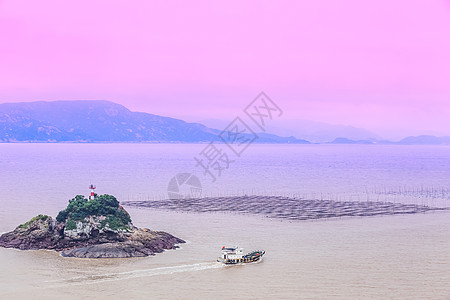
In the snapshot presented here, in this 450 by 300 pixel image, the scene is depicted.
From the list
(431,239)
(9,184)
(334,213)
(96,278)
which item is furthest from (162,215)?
(9,184)

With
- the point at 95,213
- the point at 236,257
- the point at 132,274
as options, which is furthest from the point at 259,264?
the point at 95,213

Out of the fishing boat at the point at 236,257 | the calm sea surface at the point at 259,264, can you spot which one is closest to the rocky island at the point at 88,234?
the calm sea surface at the point at 259,264

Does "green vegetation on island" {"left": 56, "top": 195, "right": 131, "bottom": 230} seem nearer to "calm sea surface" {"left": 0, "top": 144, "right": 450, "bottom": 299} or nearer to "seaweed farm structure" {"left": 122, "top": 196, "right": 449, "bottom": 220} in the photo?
"calm sea surface" {"left": 0, "top": 144, "right": 450, "bottom": 299}

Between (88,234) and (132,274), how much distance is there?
1147 centimetres

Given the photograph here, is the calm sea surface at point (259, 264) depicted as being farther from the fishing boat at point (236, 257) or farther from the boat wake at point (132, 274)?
the fishing boat at point (236, 257)

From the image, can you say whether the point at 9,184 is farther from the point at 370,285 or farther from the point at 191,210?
the point at 370,285

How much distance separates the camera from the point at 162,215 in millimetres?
75562

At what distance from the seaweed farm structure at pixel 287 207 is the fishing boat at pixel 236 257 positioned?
2369cm

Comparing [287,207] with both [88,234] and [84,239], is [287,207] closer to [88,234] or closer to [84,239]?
[88,234]

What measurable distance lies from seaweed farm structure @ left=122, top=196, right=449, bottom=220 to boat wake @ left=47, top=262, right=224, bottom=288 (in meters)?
28.0

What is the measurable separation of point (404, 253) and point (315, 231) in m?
13.2

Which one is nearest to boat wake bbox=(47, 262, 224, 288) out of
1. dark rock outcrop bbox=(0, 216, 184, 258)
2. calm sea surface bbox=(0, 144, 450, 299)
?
calm sea surface bbox=(0, 144, 450, 299)

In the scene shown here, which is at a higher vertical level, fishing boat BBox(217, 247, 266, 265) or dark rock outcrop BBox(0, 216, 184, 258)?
dark rock outcrop BBox(0, 216, 184, 258)

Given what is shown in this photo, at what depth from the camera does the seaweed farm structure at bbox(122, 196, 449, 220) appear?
7769 centimetres
